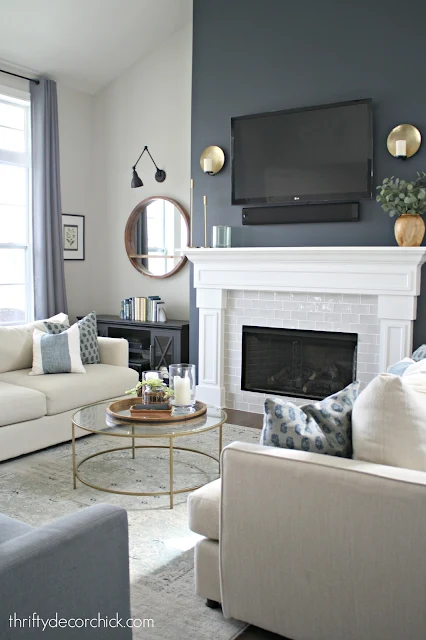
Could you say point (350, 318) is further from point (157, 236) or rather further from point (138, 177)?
point (138, 177)

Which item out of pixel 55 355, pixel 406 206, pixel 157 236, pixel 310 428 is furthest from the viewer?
pixel 157 236

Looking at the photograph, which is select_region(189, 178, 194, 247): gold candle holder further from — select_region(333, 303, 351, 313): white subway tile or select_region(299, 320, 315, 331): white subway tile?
select_region(333, 303, 351, 313): white subway tile

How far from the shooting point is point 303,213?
4.89 m

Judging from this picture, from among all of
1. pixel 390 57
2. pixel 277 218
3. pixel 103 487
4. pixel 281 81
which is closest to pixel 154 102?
pixel 281 81

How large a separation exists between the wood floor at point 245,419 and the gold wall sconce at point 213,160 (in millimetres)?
2019

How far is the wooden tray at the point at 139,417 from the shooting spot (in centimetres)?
322

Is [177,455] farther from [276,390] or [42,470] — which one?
[276,390]

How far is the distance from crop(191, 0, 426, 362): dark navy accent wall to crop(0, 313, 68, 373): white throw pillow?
147 centimetres

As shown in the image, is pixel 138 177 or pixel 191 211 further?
pixel 138 177

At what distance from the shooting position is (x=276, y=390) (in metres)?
5.17

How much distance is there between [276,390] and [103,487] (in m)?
2.11

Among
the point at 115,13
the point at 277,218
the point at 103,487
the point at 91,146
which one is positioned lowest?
the point at 103,487

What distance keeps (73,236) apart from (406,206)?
357 cm

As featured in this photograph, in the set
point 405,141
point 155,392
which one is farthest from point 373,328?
point 155,392
